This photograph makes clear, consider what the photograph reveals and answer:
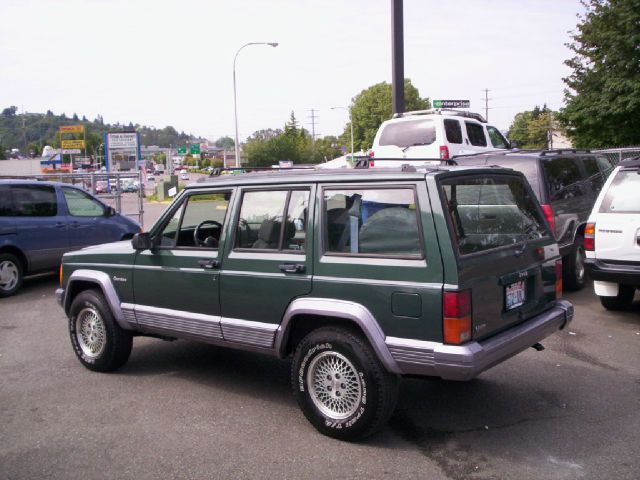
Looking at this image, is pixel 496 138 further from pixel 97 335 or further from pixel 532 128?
pixel 532 128

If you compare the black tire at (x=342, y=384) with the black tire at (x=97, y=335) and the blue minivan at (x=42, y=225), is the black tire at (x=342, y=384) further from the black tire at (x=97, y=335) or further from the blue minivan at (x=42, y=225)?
the blue minivan at (x=42, y=225)

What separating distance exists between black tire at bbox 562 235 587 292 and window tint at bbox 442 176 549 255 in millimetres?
4112

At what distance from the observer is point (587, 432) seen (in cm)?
437

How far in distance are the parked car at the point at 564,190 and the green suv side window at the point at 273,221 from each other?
174 inches

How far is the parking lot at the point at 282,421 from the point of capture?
397 cm

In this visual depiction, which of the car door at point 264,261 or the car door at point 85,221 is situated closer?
the car door at point 264,261

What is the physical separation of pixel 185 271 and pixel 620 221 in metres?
4.87

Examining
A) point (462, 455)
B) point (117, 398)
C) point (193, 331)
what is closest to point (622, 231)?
point (462, 455)

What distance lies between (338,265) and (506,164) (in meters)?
5.03

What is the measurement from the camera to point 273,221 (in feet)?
15.8

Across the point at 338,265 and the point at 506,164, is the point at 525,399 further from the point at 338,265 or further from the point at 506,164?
the point at 506,164

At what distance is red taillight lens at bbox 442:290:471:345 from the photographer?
3.81m

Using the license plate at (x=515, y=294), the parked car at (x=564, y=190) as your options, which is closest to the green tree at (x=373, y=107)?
the parked car at (x=564, y=190)

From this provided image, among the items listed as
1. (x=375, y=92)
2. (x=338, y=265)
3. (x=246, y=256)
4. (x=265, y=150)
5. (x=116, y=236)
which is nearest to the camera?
(x=338, y=265)
